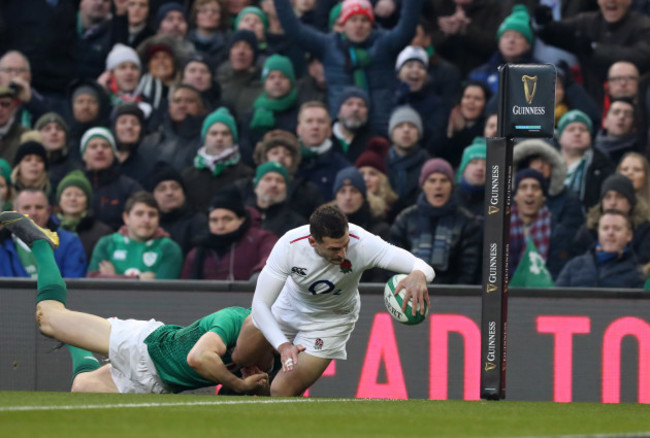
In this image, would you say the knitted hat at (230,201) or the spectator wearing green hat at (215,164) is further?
the spectator wearing green hat at (215,164)

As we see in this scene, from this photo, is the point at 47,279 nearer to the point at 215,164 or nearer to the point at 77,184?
the point at 77,184

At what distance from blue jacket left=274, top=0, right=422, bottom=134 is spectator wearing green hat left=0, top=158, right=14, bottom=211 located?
3.24 metres

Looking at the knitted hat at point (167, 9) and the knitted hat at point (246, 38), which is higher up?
the knitted hat at point (167, 9)

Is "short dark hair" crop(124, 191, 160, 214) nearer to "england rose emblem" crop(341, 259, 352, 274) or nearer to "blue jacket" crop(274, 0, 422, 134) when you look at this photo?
"blue jacket" crop(274, 0, 422, 134)

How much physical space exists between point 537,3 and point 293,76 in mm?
2708

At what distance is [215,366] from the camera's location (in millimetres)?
8102

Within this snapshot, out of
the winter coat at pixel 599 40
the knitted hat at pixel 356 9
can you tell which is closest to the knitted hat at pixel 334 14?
the knitted hat at pixel 356 9

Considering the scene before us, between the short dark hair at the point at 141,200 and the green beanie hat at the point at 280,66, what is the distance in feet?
6.67

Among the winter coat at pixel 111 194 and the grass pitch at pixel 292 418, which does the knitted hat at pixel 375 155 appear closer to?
the winter coat at pixel 111 194

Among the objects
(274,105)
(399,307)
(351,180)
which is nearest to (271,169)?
(351,180)

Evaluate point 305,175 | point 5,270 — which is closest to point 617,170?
point 305,175

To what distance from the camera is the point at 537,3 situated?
12.7 meters

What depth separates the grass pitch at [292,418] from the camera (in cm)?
539

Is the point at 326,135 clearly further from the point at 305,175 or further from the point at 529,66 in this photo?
the point at 529,66
